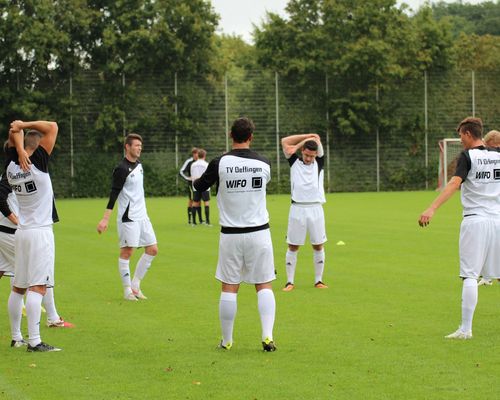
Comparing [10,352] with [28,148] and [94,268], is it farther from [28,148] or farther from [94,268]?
[94,268]

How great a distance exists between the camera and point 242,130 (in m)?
9.47

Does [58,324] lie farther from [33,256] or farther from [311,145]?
[311,145]

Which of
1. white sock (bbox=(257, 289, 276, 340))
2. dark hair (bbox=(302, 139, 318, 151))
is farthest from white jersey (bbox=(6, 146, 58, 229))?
dark hair (bbox=(302, 139, 318, 151))


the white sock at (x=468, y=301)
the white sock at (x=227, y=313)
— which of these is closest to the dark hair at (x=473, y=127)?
the white sock at (x=468, y=301)

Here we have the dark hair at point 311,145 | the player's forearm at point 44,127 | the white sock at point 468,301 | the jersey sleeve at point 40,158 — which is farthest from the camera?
the dark hair at point 311,145

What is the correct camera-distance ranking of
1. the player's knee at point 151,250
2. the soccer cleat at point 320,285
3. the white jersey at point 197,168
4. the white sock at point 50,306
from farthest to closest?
the white jersey at point 197,168 < the soccer cleat at point 320,285 < the player's knee at point 151,250 < the white sock at point 50,306

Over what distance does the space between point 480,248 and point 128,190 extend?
5297mm

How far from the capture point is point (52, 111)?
4997 centimetres

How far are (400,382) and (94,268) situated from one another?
10343mm

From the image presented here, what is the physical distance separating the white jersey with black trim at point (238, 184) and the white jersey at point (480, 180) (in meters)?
2.05

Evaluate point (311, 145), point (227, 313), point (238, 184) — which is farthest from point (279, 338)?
point (311, 145)

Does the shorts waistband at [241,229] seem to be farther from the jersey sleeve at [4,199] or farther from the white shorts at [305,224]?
the white shorts at [305,224]

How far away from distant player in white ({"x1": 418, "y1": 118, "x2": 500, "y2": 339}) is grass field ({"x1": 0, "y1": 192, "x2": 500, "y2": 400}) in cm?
52

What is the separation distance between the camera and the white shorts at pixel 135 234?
13.5m
